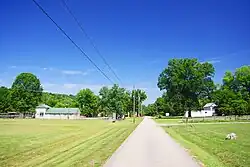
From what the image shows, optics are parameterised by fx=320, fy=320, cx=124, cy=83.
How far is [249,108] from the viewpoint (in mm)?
82375

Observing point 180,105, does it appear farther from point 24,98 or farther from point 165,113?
point 24,98

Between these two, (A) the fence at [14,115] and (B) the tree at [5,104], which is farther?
(B) the tree at [5,104]

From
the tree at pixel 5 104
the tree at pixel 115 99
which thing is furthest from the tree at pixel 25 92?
the tree at pixel 115 99

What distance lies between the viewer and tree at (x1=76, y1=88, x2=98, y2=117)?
124 meters

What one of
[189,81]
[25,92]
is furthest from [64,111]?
[189,81]

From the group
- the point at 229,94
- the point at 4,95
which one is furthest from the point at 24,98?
the point at 229,94

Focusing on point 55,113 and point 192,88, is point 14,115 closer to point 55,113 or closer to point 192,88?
point 55,113

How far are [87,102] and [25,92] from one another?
28.3 meters

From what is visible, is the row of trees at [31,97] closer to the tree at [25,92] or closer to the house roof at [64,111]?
the tree at [25,92]

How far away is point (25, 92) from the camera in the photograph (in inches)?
4141

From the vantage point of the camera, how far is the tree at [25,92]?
103m

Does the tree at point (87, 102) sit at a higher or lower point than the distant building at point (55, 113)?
higher

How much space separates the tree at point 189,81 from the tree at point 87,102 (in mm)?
39507

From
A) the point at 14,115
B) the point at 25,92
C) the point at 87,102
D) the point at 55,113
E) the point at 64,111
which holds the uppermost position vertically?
the point at 25,92
